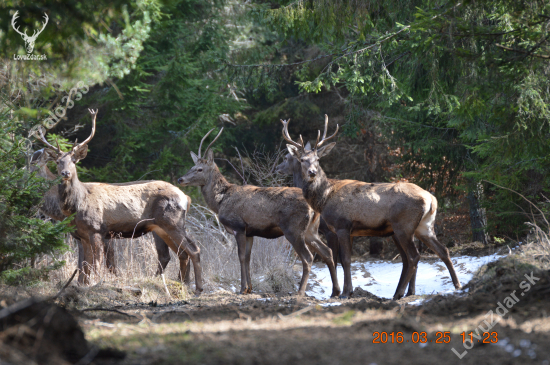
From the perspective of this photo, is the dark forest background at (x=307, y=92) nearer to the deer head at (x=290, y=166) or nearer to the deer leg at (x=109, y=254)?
the deer head at (x=290, y=166)

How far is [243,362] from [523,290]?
3125 mm

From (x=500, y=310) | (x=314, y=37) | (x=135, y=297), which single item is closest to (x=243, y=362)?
(x=500, y=310)

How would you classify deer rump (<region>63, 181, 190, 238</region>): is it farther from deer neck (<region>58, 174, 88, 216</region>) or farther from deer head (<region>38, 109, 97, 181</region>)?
Answer: deer head (<region>38, 109, 97, 181</region>)

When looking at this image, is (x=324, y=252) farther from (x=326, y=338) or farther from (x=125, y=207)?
(x=326, y=338)

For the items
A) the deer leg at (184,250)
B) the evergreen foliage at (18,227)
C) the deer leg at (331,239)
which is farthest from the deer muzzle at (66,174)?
the deer leg at (331,239)

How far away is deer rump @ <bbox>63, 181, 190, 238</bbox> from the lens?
9992mm

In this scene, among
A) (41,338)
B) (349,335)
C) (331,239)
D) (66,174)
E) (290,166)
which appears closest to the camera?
(41,338)

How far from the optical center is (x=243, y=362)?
3301 millimetres

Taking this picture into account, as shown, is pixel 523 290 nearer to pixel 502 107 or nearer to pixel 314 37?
pixel 502 107

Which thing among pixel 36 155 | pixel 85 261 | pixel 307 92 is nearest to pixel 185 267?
pixel 85 261

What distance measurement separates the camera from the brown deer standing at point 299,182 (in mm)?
10531

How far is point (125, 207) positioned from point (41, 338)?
679 centimetres

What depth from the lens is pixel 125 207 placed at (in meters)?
10.2
